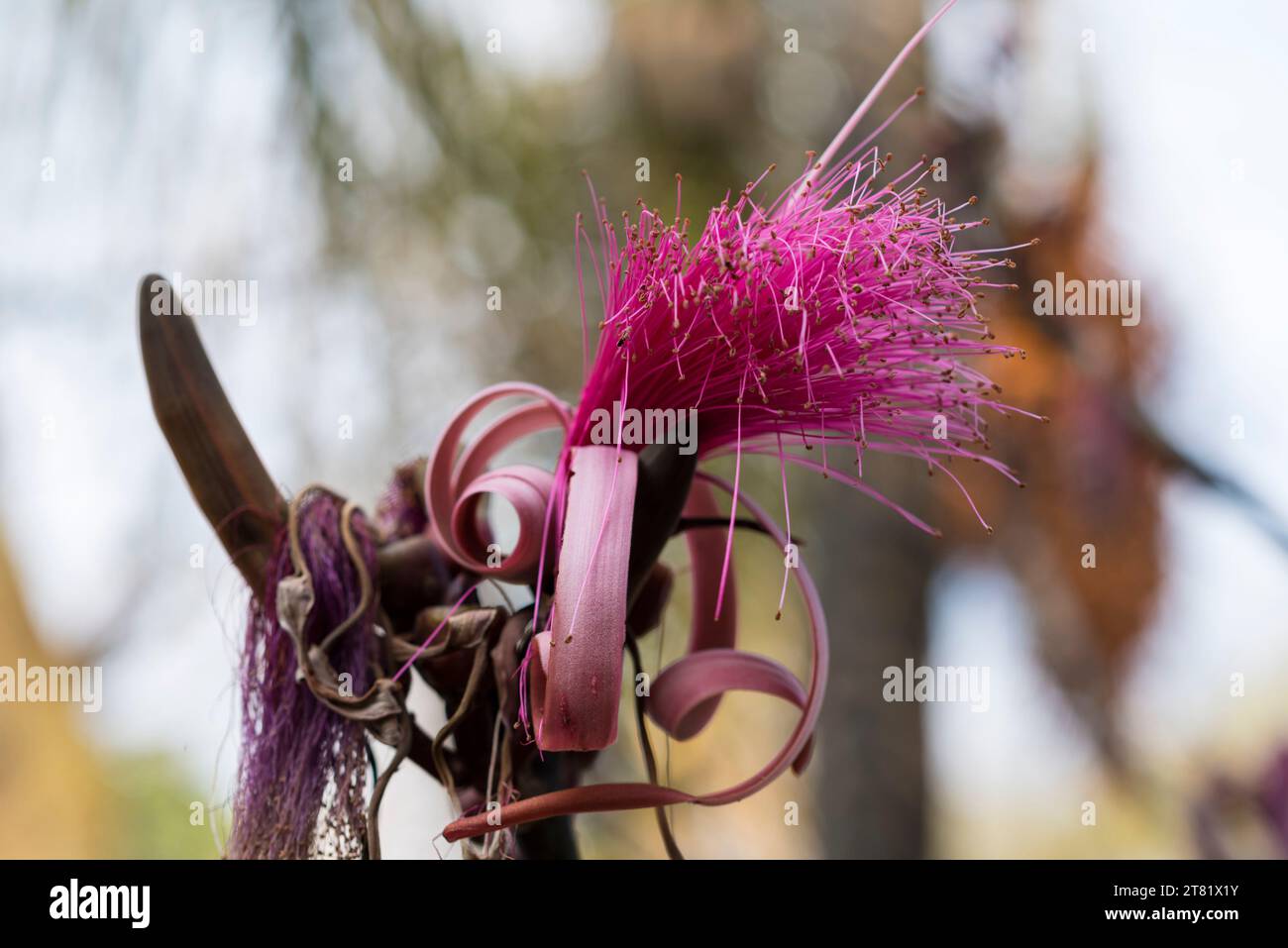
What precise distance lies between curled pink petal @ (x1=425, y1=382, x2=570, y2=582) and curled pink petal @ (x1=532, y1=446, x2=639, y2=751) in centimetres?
4

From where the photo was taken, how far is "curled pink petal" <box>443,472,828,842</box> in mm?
397

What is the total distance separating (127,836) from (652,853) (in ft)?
4.94

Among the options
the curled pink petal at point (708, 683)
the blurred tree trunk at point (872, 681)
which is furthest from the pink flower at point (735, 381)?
the blurred tree trunk at point (872, 681)

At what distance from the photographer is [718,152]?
1.85 metres

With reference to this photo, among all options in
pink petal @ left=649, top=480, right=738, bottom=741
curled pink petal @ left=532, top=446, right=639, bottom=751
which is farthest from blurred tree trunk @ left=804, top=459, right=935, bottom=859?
curled pink petal @ left=532, top=446, right=639, bottom=751

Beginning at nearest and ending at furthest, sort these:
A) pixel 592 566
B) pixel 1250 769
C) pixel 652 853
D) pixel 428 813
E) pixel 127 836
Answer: pixel 592 566 → pixel 428 813 → pixel 1250 769 → pixel 652 853 → pixel 127 836

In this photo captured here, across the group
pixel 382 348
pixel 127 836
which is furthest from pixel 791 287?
pixel 127 836

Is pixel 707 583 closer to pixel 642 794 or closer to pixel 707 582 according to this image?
pixel 707 582

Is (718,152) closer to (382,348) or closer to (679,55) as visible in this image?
(679,55)

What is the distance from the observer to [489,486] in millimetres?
438

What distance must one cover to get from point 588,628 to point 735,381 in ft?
0.43

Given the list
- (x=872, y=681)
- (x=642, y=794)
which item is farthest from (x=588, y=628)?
(x=872, y=681)

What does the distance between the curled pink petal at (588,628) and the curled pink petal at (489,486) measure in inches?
1.7

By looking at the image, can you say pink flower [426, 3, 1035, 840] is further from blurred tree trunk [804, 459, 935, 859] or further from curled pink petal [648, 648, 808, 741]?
blurred tree trunk [804, 459, 935, 859]
